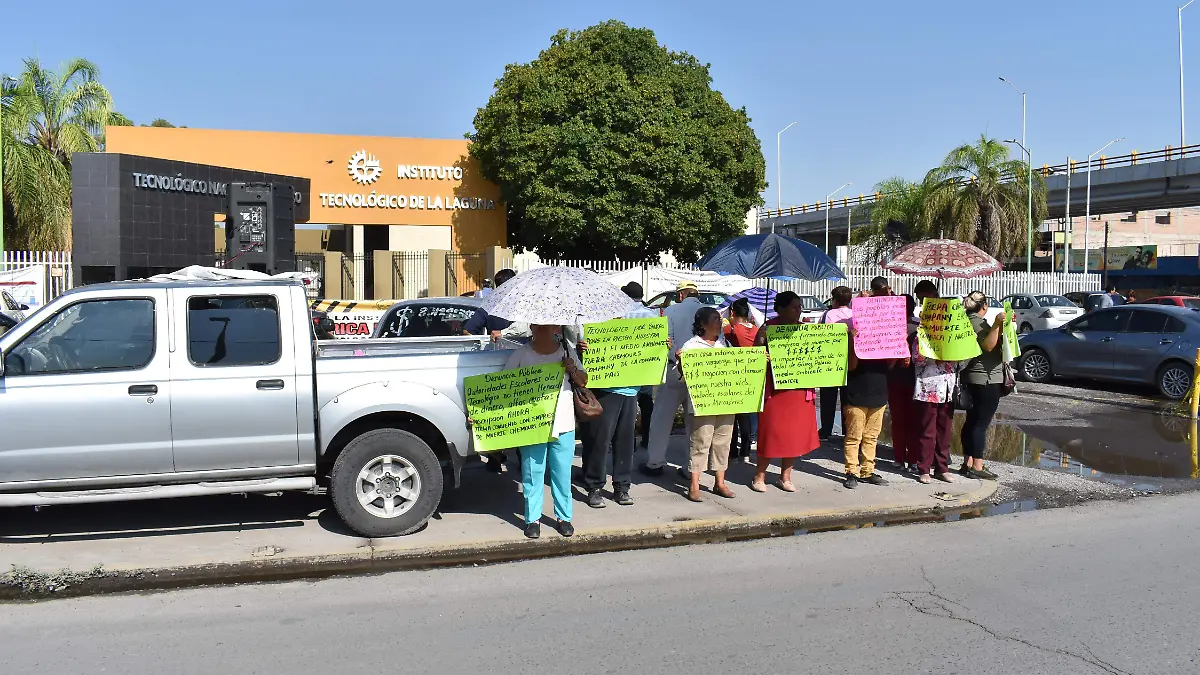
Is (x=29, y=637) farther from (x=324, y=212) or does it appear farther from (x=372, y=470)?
(x=324, y=212)

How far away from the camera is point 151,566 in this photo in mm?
6359

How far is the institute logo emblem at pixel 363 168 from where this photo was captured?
99.8ft

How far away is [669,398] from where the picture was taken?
898 cm

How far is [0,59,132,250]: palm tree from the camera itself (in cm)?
2705

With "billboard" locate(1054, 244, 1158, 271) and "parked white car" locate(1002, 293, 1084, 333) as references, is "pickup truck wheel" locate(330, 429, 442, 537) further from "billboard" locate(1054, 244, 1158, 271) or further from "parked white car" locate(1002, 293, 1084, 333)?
"billboard" locate(1054, 244, 1158, 271)

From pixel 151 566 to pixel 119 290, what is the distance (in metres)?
1.90

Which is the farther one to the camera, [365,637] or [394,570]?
[394,570]

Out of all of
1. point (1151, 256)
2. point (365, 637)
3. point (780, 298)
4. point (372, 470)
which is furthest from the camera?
point (1151, 256)

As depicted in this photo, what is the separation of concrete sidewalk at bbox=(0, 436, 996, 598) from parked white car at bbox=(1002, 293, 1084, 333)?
Result: 78.3 ft

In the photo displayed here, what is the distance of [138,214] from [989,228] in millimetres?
30397

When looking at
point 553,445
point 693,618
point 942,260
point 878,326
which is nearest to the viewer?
point 693,618

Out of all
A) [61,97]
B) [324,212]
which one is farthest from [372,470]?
[61,97]

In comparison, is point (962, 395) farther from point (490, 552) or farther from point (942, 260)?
point (490, 552)

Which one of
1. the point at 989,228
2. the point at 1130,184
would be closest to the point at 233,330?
the point at 989,228
